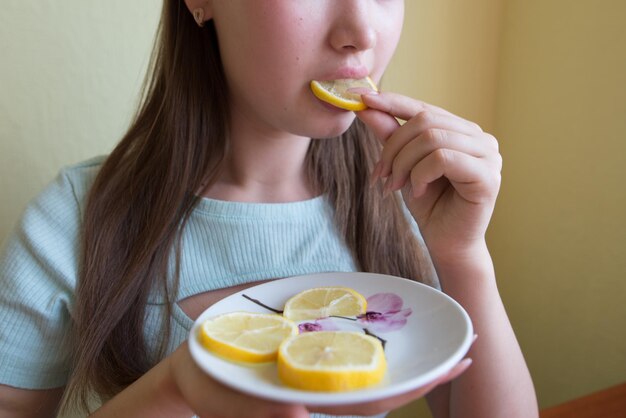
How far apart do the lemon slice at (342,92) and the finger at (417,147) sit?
0.07 m

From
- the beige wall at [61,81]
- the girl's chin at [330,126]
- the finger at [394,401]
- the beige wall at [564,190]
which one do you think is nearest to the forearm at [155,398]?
the finger at [394,401]

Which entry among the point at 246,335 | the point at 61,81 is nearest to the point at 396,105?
the point at 246,335

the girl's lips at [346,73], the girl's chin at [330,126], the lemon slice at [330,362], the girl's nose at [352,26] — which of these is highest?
the girl's nose at [352,26]

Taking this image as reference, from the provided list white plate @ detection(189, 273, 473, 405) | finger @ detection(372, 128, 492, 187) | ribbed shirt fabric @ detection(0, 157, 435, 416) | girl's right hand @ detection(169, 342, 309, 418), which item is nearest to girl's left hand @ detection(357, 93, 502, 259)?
finger @ detection(372, 128, 492, 187)

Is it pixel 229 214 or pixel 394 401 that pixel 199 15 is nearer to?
pixel 229 214

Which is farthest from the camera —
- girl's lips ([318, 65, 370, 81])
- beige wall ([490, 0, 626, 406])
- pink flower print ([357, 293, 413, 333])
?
beige wall ([490, 0, 626, 406])

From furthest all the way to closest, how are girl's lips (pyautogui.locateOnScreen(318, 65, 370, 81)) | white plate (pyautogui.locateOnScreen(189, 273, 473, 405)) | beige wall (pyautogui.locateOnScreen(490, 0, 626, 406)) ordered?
beige wall (pyautogui.locateOnScreen(490, 0, 626, 406)) → girl's lips (pyautogui.locateOnScreen(318, 65, 370, 81)) → white plate (pyautogui.locateOnScreen(189, 273, 473, 405))

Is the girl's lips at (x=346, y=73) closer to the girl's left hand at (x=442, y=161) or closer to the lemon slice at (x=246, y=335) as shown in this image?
the girl's left hand at (x=442, y=161)

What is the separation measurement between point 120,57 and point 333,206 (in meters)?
0.61

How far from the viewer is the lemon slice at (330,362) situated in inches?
17.6

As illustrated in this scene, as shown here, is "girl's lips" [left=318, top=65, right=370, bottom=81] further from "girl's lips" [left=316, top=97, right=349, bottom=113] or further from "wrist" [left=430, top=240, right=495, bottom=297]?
"wrist" [left=430, top=240, right=495, bottom=297]

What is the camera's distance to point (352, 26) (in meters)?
0.70

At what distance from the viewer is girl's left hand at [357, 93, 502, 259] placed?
2.18ft

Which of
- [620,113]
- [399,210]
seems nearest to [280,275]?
[399,210]
